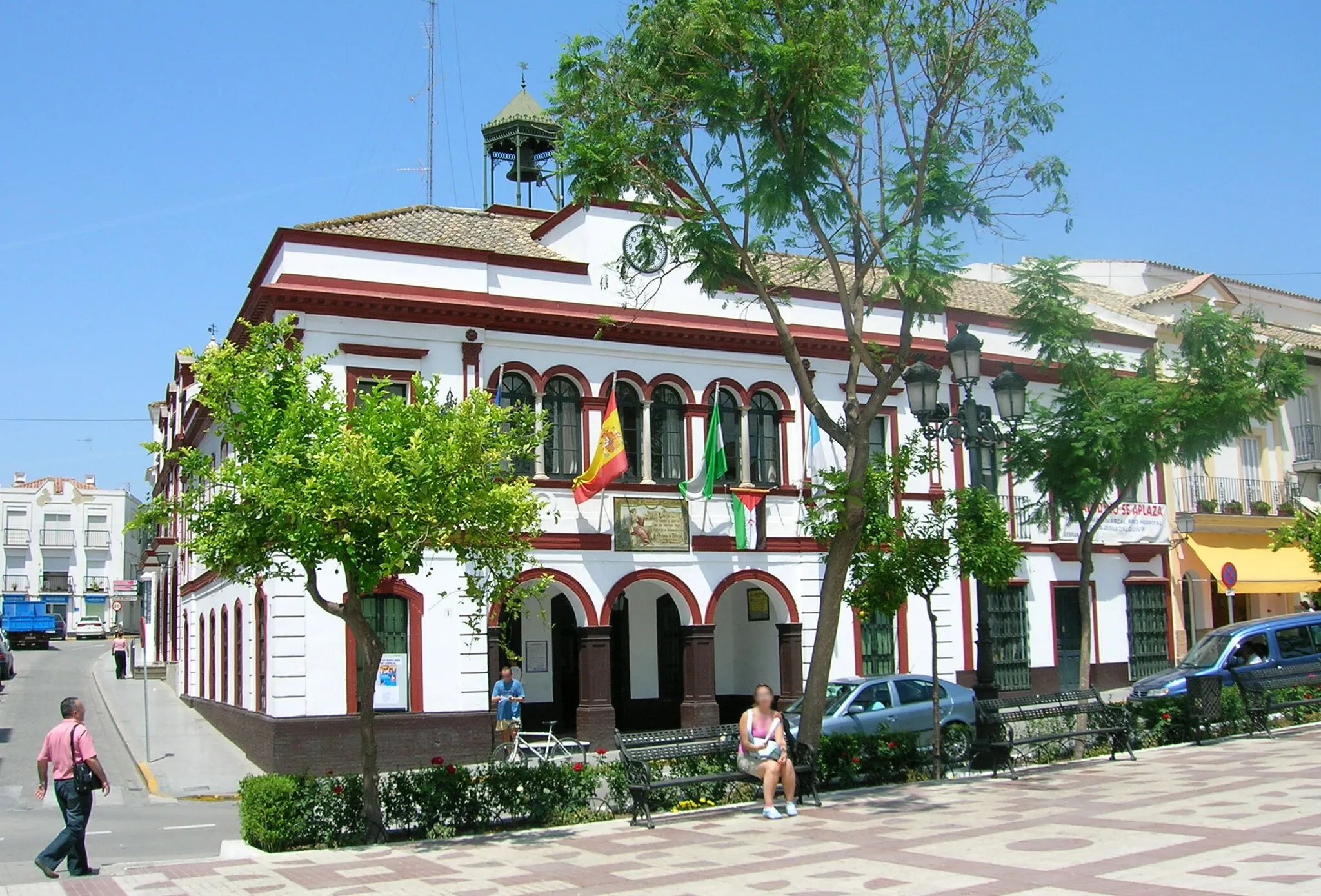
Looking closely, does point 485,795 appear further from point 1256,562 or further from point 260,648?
point 1256,562

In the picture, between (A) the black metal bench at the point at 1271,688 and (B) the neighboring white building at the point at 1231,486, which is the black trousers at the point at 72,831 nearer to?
(A) the black metal bench at the point at 1271,688

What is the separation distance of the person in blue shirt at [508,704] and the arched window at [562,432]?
425 centimetres

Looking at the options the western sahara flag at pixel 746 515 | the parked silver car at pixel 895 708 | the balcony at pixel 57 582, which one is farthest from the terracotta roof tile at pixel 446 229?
the balcony at pixel 57 582

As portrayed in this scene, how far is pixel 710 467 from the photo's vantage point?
24.3m

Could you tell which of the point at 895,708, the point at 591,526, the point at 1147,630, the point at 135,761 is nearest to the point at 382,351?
the point at 591,526

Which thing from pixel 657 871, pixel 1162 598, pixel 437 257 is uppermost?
pixel 437 257

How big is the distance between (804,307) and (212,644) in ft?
50.7

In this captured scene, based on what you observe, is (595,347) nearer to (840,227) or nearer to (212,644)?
(840,227)

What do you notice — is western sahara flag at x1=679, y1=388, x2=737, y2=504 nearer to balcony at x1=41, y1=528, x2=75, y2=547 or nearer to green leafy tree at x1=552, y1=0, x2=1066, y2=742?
green leafy tree at x1=552, y1=0, x2=1066, y2=742

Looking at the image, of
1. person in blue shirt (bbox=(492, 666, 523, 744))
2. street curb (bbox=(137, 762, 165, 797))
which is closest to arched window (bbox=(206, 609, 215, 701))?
street curb (bbox=(137, 762, 165, 797))

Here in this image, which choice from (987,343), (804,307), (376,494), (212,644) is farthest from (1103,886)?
(212,644)

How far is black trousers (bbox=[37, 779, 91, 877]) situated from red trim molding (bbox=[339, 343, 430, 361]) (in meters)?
11.0

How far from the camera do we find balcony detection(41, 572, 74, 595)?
95500mm

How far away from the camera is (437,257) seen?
2288cm
